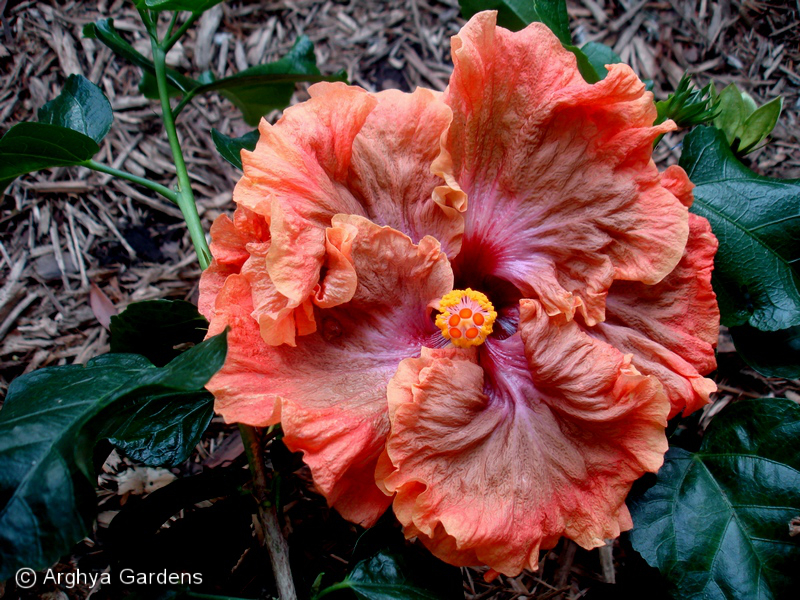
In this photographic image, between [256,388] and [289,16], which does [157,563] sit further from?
[289,16]

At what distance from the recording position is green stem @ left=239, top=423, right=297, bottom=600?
64.7 inches

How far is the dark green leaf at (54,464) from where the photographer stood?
1170mm

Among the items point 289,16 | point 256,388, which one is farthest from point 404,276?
point 289,16

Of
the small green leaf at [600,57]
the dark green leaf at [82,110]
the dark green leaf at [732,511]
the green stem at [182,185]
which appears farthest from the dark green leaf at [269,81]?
the dark green leaf at [732,511]

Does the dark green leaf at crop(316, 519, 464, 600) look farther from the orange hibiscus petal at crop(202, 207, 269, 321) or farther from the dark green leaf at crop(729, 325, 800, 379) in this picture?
the dark green leaf at crop(729, 325, 800, 379)

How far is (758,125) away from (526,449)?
1.47 m

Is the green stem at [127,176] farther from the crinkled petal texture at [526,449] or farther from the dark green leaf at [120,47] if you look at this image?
the crinkled petal texture at [526,449]

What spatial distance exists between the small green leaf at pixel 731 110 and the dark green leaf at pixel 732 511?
98 centimetres

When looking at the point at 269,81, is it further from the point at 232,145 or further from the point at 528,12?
the point at 528,12

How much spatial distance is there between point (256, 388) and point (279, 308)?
0.19 meters

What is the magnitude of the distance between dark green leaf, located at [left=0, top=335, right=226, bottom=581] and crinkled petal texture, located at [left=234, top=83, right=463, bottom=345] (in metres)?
0.21

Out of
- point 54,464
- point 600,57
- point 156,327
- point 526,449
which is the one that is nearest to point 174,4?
point 156,327

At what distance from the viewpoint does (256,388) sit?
1.34 metres

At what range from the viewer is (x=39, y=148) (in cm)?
174
